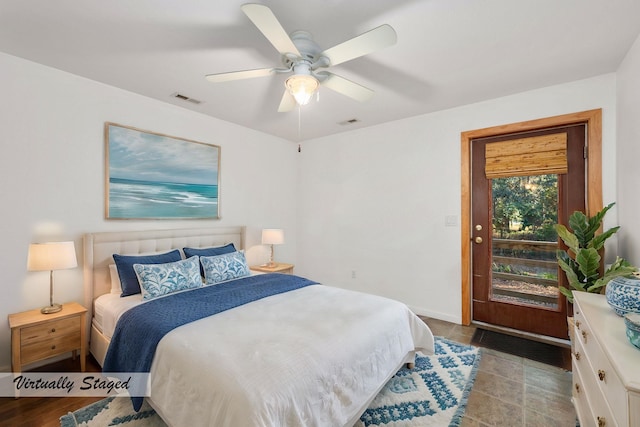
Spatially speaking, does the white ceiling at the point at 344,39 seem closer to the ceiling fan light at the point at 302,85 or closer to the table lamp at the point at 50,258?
the ceiling fan light at the point at 302,85

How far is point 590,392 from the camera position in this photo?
4.87 feet

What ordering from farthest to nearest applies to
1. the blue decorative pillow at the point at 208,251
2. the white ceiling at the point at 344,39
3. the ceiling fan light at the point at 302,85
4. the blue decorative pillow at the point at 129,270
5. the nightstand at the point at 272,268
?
the nightstand at the point at 272,268 → the blue decorative pillow at the point at 208,251 → the blue decorative pillow at the point at 129,270 → the ceiling fan light at the point at 302,85 → the white ceiling at the point at 344,39

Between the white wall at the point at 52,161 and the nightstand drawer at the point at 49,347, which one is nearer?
the nightstand drawer at the point at 49,347

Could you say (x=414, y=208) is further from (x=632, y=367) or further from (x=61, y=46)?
(x=61, y=46)

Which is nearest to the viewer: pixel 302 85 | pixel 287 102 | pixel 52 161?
pixel 302 85

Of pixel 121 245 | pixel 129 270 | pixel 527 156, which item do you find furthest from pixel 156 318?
pixel 527 156

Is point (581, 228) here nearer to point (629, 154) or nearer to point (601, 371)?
point (629, 154)

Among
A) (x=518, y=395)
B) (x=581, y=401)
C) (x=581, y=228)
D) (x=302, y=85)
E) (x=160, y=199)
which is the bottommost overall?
(x=518, y=395)

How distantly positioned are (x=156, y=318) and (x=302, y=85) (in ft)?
6.01

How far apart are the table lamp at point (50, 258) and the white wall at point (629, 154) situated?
4.32 metres

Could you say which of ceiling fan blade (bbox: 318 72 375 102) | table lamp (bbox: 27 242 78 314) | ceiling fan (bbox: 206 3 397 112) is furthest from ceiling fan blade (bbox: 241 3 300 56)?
table lamp (bbox: 27 242 78 314)

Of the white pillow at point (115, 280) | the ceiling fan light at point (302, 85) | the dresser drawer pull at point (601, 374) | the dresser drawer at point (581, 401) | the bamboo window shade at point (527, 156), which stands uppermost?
the ceiling fan light at point (302, 85)

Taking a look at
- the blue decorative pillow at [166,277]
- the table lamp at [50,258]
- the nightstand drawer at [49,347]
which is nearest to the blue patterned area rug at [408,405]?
the nightstand drawer at [49,347]

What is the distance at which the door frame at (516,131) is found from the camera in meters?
2.63
